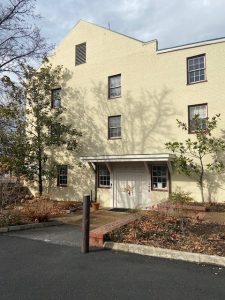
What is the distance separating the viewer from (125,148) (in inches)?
750

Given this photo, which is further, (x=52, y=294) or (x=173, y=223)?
(x=173, y=223)

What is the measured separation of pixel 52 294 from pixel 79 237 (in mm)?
4884

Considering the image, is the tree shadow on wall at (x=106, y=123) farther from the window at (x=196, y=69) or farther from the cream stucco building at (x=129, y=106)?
the window at (x=196, y=69)

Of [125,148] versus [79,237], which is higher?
[125,148]

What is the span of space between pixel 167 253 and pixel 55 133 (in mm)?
14962

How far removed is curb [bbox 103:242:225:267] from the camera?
6.91 metres

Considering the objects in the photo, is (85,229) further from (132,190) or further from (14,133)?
(14,133)

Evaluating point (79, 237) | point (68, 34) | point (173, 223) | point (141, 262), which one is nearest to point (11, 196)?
point (79, 237)

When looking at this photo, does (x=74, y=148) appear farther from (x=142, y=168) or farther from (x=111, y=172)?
(x=142, y=168)

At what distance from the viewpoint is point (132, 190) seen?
18.9 m

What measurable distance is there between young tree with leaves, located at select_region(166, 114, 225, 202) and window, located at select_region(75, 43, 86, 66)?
849 cm

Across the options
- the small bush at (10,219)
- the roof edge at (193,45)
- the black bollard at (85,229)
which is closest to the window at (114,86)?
the roof edge at (193,45)

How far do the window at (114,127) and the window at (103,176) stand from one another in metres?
1.95

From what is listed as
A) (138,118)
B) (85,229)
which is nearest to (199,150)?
(138,118)
